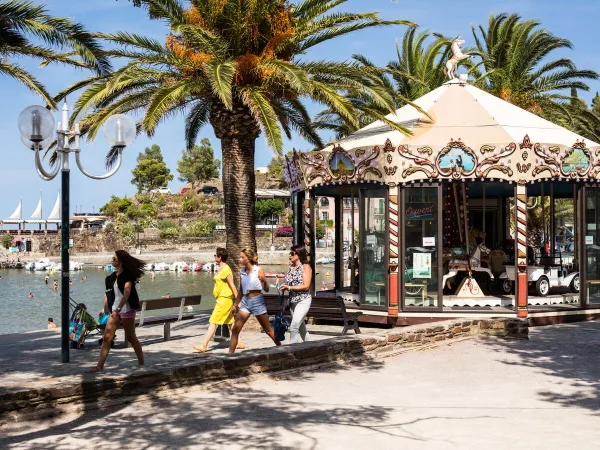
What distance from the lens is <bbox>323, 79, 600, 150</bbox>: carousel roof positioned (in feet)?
53.3

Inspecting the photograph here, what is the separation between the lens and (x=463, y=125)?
16.7 m

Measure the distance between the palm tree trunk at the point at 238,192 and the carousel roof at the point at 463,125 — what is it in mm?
2123

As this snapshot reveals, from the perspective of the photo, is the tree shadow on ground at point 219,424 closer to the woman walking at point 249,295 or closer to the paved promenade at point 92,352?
the paved promenade at point 92,352

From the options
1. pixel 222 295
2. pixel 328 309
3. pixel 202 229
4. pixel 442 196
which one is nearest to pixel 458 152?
pixel 442 196

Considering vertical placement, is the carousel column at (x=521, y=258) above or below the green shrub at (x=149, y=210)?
below

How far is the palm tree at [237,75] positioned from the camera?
14602 millimetres

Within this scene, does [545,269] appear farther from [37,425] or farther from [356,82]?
[37,425]

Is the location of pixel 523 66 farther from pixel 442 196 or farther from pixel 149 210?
pixel 149 210

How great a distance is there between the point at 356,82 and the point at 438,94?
9.11 ft

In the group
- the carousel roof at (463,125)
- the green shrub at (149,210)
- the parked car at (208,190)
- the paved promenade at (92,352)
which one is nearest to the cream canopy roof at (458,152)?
the carousel roof at (463,125)

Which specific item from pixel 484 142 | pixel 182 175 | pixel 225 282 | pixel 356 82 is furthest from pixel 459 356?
pixel 182 175

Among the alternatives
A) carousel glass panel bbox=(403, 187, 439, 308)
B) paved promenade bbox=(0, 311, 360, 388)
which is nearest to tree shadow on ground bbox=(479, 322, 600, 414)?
carousel glass panel bbox=(403, 187, 439, 308)

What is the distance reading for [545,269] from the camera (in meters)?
18.2

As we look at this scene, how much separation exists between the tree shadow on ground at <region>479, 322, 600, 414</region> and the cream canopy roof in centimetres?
314
